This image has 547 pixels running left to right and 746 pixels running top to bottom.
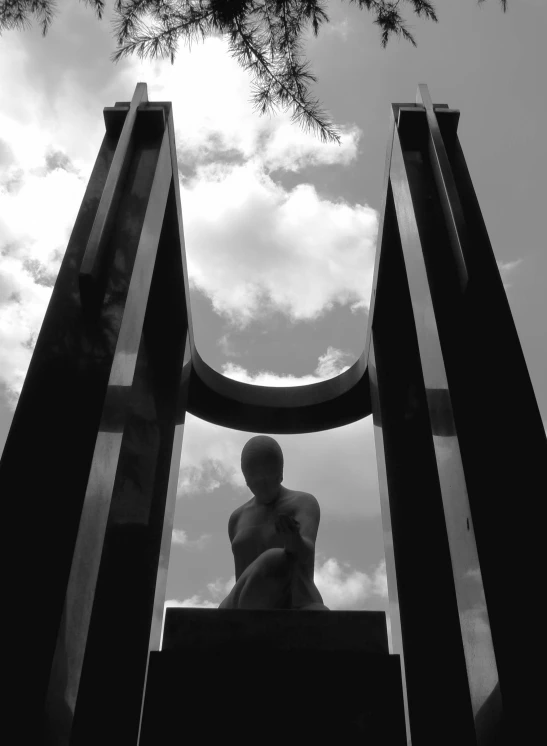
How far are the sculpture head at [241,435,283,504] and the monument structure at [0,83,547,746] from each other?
446 millimetres

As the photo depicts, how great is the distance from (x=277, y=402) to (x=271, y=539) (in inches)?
102

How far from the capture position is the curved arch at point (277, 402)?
26.4 ft

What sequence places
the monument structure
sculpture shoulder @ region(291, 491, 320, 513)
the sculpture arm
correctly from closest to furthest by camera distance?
the monument structure < the sculpture arm < sculpture shoulder @ region(291, 491, 320, 513)

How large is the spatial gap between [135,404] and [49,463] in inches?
114

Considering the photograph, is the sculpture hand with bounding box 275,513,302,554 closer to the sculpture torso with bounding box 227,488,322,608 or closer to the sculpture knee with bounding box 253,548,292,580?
the sculpture knee with bounding box 253,548,292,580

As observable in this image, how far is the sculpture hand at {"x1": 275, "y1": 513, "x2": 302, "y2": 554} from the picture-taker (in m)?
4.97

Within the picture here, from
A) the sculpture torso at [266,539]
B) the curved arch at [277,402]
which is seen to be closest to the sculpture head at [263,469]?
the sculpture torso at [266,539]

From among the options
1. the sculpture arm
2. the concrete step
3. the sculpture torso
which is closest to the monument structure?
A: the concrete step

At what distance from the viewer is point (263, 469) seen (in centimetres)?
618

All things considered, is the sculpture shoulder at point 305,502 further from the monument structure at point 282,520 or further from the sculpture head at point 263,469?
the monument structure at point 282,520

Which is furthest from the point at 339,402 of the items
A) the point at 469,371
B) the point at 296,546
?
the point at 469,371

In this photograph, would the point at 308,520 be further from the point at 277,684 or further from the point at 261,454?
the point at 277,684

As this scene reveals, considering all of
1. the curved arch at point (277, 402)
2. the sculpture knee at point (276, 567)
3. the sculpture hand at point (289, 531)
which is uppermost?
the curved arch at point (277, 402)

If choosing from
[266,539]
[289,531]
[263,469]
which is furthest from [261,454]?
[289,531]
